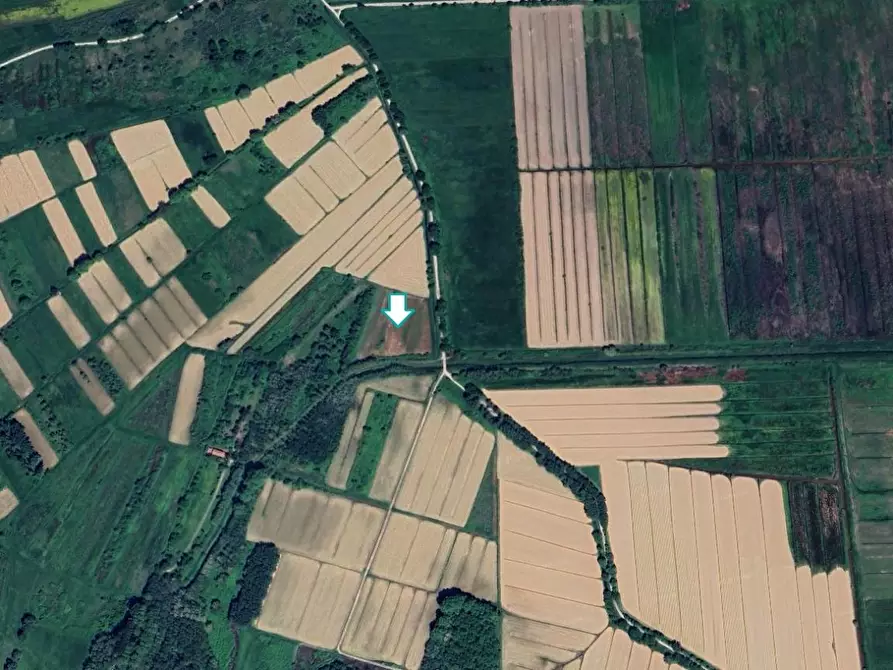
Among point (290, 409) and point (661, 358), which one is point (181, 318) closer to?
point (290, 409)

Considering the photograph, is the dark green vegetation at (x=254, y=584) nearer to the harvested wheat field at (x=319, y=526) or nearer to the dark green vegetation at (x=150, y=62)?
the harvested wheat field at (x=319, y=526)

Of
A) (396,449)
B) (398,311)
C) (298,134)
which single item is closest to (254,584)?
(396,449)

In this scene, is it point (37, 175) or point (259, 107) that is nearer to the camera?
point (37, 175)

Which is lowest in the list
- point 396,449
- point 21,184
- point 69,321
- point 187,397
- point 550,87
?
point 396,449

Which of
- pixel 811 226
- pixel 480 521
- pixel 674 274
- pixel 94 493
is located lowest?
pixel 94 493

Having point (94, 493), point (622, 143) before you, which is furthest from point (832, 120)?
point (94, 493)

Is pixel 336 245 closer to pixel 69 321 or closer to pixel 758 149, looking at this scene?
pixel 69 321

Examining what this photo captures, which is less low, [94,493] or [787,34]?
[787,34]
